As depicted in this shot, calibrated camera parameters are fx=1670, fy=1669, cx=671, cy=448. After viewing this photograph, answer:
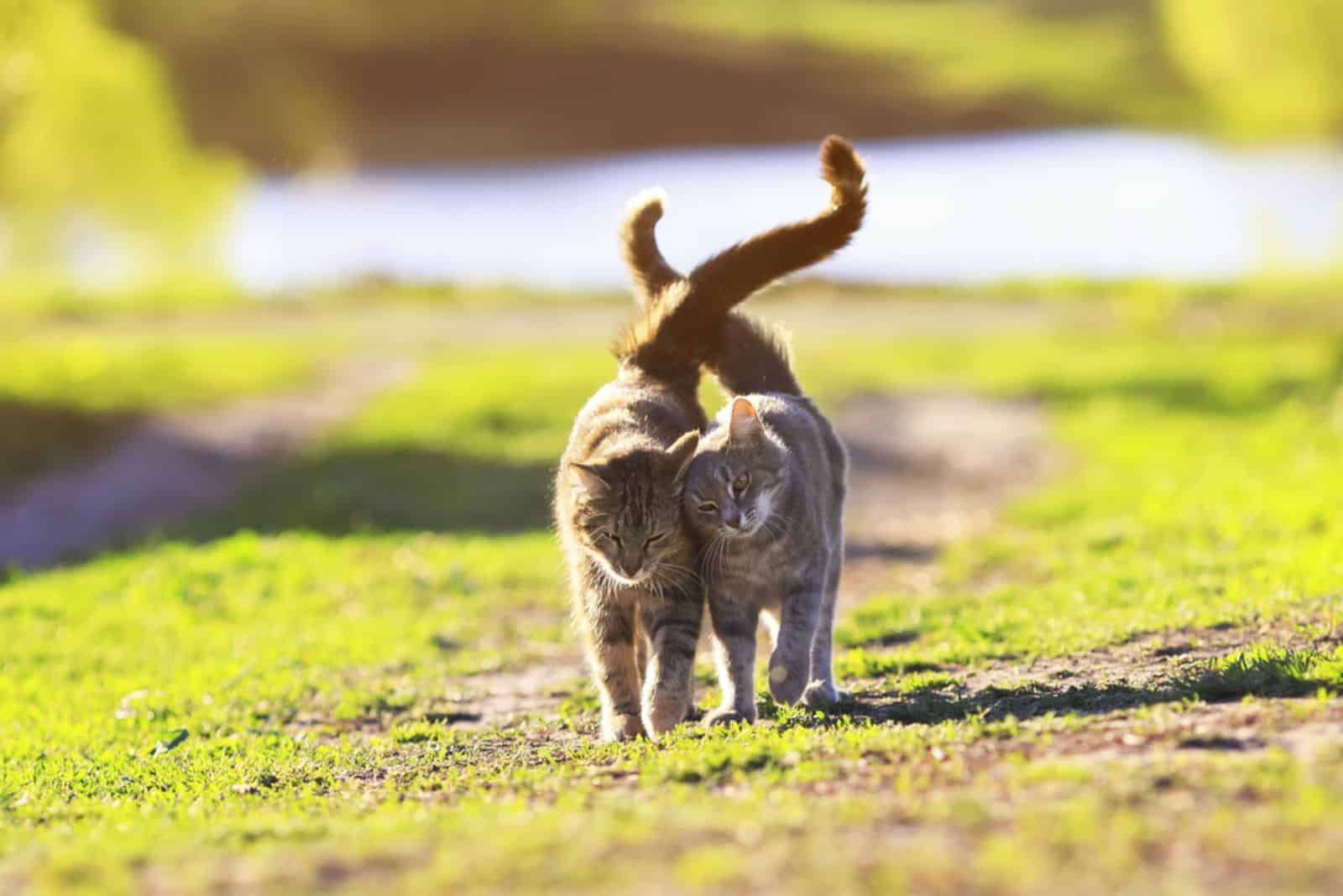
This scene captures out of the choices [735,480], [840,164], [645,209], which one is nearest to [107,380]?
[645,209]

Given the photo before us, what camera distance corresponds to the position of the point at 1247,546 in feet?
36.9

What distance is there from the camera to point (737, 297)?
848cm

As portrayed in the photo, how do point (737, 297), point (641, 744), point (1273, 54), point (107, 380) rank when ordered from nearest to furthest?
1. point (641, 744)
2. point (737, 297)
3. point (107, 380)
4. point (1273, 54)

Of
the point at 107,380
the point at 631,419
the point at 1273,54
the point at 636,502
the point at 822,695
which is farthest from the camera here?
the point at 1273,54

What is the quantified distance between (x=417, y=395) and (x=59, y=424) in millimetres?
4409

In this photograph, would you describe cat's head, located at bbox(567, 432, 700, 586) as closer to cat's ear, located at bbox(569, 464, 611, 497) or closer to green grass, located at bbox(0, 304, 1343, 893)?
cat's ear, located at bbox(569, 464, 611, 497)

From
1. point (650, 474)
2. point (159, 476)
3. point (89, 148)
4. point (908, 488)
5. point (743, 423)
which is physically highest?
point (89, 148)

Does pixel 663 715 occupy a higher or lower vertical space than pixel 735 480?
lower

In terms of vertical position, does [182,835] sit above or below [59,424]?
below

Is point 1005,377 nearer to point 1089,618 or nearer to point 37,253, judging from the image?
point 1089,618

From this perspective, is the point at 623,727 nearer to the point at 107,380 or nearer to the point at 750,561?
the point at 750,561

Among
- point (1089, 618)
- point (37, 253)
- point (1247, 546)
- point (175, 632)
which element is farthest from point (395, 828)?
point (37, 253)

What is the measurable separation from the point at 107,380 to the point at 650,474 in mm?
15224

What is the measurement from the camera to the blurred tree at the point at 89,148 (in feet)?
70.6
